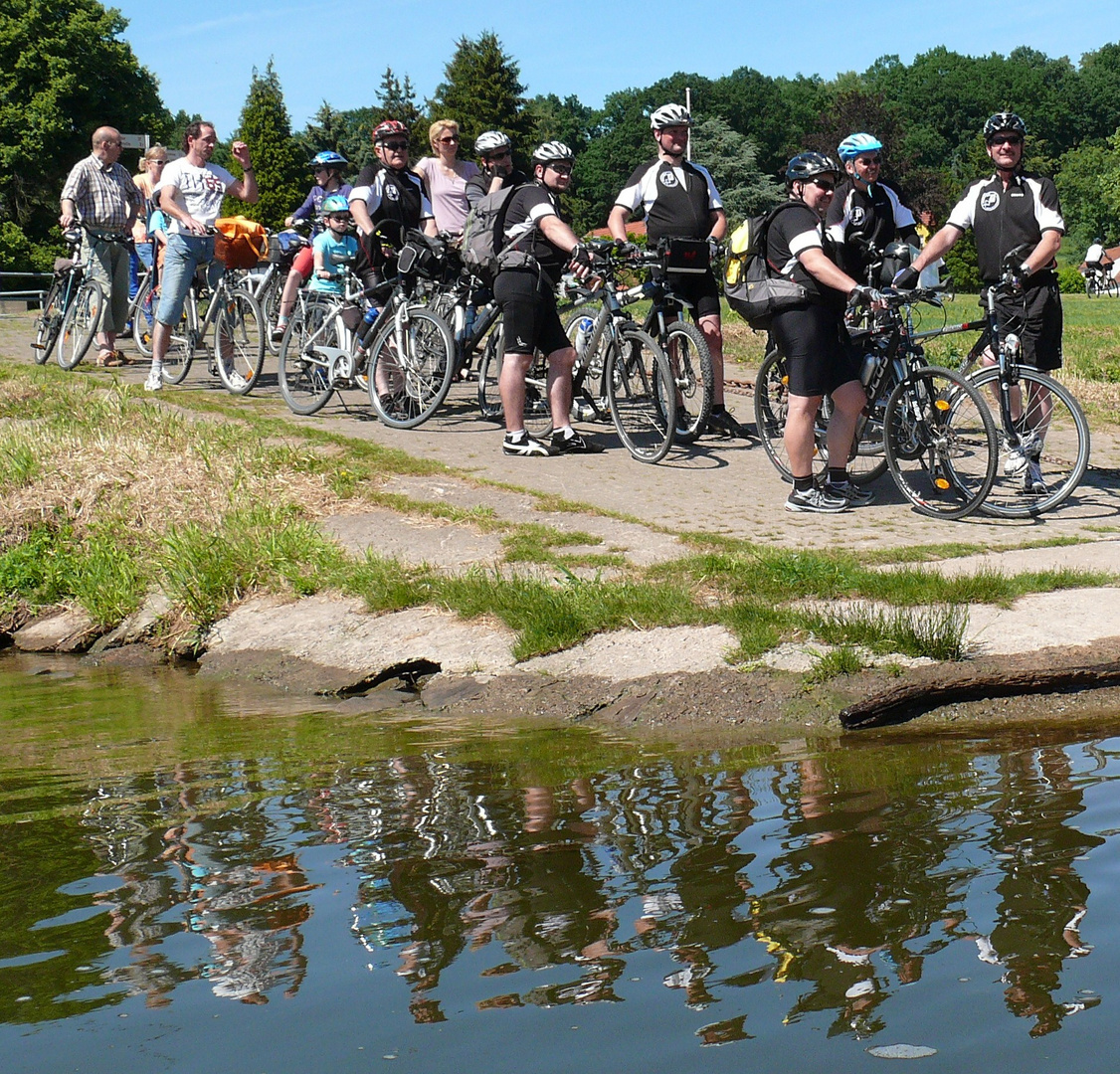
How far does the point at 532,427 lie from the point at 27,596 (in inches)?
149

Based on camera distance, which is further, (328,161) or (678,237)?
(328,161)

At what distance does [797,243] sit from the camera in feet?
24.7

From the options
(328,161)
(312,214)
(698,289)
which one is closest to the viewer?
(698,289)

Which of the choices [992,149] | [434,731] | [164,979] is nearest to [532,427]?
[992,149]

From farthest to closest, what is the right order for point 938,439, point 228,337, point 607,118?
point 607,118 → point 228,337 → point 938,439

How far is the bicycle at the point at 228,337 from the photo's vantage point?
1152cm

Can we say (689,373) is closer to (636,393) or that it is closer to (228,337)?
(636,393)

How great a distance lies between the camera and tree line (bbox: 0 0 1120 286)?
5559 centimetres

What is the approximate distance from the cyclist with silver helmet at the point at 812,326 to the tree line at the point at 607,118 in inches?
102

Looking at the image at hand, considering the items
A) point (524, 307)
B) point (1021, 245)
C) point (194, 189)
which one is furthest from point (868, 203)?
point (194, 189)

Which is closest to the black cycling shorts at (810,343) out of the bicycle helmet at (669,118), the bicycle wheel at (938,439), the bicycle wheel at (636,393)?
the bicycle wheel at (938,439)

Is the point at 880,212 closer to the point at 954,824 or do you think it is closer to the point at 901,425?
Answer: the point at 901,425

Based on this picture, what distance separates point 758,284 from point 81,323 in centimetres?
735

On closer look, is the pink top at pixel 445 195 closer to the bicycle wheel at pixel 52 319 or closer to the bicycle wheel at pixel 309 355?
the bicycle wheel at pixel 309 355
